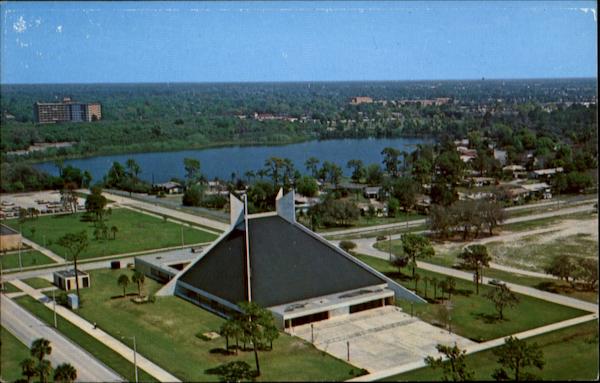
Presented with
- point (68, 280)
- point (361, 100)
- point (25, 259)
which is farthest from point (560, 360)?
point (361, 100)

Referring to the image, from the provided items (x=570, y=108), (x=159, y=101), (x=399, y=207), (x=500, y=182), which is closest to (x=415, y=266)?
(x=399, y=207)

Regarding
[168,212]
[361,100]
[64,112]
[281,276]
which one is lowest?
[168,212]

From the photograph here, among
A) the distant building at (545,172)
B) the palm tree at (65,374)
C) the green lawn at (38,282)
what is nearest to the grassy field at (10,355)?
the palm tree at (65,374)

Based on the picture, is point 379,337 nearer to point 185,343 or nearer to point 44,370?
point 185,343

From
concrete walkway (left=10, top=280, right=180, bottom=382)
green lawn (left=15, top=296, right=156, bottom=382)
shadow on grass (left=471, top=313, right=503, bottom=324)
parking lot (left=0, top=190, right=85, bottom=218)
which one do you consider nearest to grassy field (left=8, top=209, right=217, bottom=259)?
parking lot (left=0, top=190, right=85, bottom=218)

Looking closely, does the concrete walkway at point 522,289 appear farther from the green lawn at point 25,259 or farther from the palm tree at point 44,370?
the palm tree at point 44,370

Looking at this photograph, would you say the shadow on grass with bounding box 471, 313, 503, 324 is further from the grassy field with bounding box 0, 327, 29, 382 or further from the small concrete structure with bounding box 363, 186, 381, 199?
the small concrete structure with bounding box 363, 186, 381, 199
